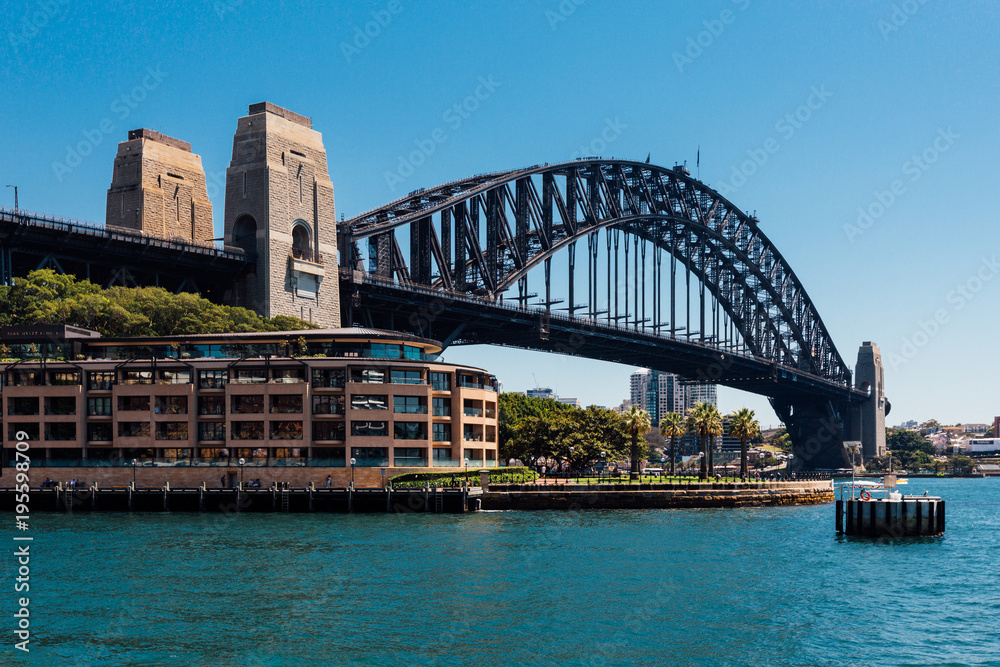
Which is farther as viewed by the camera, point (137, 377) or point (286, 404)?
point (137, 377)

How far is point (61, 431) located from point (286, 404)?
19385 mm

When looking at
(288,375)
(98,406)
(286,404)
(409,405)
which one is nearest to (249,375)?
(288,375)

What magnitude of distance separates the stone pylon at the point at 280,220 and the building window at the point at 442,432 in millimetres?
27842

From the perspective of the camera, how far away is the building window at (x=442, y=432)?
95.9m

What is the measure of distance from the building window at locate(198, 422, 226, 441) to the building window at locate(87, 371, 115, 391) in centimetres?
881

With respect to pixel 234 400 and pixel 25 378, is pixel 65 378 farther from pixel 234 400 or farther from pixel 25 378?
pixel 234 400

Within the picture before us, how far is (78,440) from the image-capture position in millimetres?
94250

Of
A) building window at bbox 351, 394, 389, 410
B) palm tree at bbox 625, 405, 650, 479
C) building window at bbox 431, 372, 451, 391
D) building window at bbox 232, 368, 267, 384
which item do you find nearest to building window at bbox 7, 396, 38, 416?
building window at bbox 232, 368, 267, 384

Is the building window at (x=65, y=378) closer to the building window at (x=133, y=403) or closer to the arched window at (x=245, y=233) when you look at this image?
the building window at (x=133, y=403)

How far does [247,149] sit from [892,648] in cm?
9063

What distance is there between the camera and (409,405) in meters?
93.4

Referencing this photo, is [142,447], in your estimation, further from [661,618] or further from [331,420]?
[661,618]

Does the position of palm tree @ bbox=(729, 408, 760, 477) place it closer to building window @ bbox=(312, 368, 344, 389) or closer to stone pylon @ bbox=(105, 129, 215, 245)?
building window @ bbox=(312, 368, 344, 389)

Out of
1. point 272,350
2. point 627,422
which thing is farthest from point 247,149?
point 627,422
